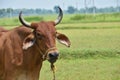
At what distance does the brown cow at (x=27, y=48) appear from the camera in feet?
21.7

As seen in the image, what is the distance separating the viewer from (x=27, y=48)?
6.77 m

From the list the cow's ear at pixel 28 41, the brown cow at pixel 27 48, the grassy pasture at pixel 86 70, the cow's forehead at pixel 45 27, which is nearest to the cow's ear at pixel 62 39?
the brown cow at pixel 27 48

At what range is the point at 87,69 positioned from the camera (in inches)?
517

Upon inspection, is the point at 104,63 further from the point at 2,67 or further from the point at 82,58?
the point at 2,67

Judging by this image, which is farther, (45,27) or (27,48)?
(27,48)

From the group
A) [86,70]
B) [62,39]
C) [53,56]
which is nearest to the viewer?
[53,56]

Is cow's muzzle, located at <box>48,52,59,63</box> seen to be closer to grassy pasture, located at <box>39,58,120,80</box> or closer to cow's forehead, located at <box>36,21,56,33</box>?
cow's forehead, located at <box>36,21,56,33</box>

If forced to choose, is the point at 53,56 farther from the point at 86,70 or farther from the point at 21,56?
the point at 86,70

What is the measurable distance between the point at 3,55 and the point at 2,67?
22cm

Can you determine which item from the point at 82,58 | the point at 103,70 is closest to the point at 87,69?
the point at 103,70

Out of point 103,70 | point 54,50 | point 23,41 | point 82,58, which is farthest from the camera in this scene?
point 82,58

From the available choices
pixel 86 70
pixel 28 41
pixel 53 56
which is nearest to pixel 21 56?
pixel 28 41

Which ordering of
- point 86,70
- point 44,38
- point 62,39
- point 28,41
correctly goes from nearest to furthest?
point 44,38
point 28,41
point 62,39
point 86,70

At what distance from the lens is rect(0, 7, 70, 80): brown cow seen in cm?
662
